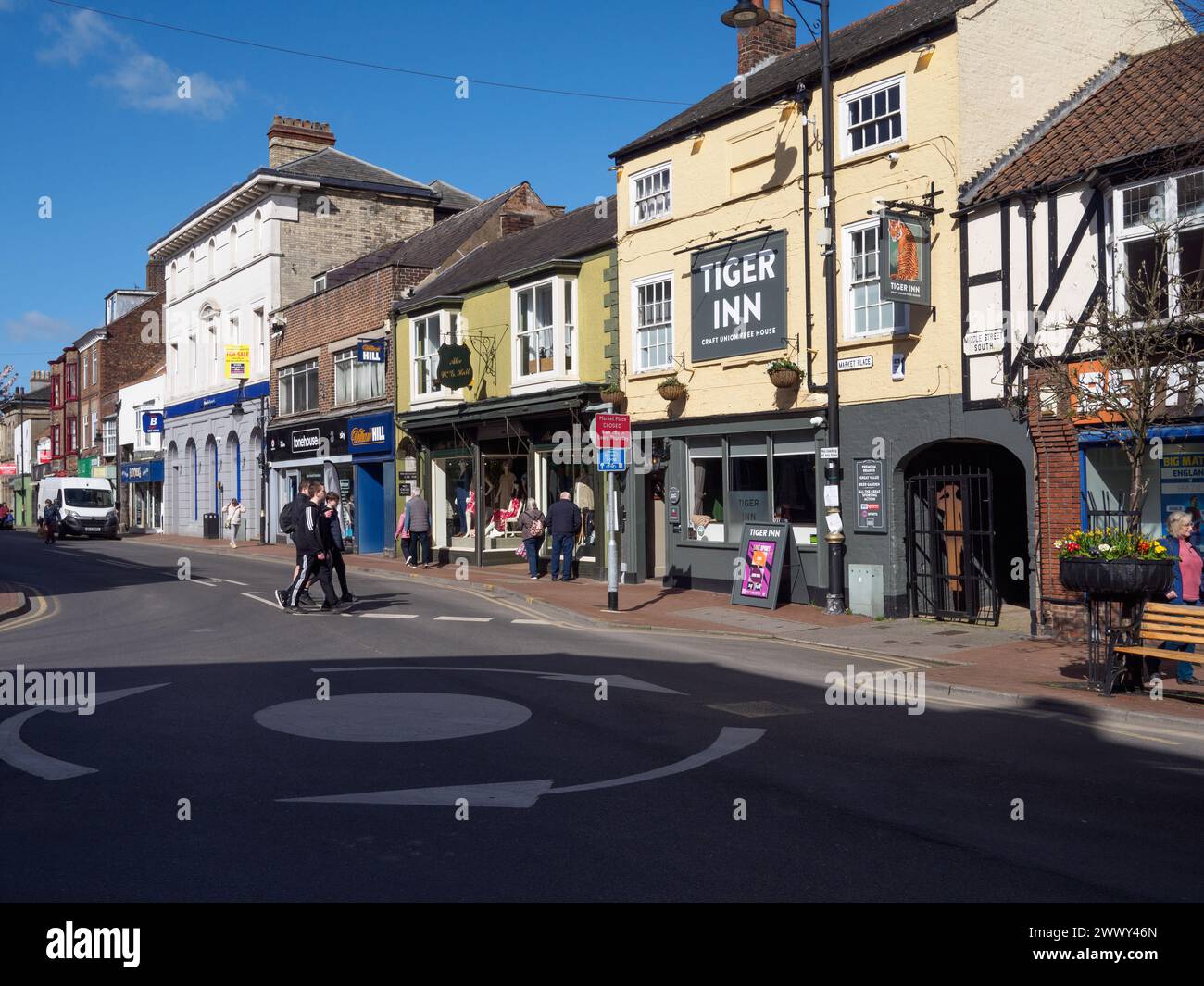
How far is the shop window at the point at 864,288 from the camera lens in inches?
668

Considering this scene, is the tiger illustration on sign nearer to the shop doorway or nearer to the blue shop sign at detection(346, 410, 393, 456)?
the blue shop sign at detection(346, 410, 393, 456)

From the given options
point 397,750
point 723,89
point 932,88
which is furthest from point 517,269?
point 397,750

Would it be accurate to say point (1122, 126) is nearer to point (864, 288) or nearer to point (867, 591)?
point (864, 288)

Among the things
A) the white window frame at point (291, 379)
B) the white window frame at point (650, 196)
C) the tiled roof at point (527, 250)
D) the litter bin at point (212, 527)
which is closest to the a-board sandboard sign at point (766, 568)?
the white window frame at point (650, 196)

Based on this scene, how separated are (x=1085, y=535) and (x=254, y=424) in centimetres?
3343

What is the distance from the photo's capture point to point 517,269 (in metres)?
24.6

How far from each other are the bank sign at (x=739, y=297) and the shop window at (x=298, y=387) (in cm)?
1796

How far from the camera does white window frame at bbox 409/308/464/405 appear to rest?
1079 inches

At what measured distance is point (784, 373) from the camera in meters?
17.9

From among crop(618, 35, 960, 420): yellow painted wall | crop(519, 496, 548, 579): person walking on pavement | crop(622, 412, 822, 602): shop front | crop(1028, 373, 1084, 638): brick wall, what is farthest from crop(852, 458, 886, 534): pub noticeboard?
crop(519, 496, 548, 579): person walking on pavement

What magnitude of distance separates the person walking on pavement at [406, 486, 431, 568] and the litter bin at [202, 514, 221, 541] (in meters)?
18.2

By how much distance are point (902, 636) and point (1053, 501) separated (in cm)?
263

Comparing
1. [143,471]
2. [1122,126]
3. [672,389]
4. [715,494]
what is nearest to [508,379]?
[672,389]
